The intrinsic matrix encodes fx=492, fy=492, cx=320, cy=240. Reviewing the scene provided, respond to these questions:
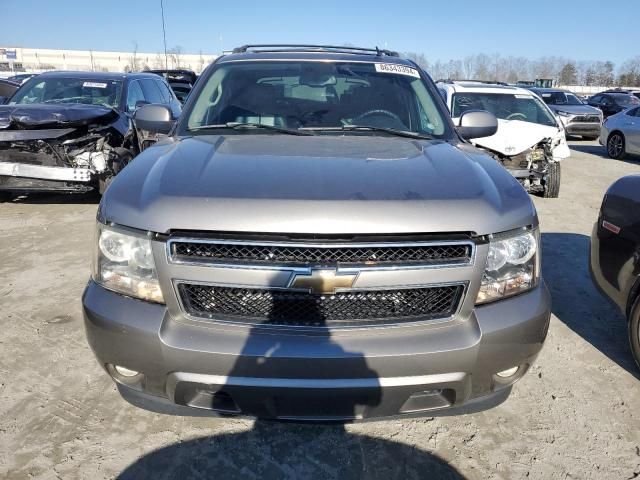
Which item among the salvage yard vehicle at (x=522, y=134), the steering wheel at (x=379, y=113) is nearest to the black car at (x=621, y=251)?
the steering wheel at (x=379, y=113)

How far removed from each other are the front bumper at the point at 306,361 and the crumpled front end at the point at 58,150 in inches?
192

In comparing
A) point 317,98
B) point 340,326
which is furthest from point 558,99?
point 340,326

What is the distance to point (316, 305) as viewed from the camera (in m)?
1.98

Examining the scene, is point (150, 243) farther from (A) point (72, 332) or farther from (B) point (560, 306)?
(B) point (560, 306)

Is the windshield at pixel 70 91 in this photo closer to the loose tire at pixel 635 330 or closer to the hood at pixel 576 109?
the loose tire at pixel 635 330

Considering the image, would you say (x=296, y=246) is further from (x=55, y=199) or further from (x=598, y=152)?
(x=598, y=152)

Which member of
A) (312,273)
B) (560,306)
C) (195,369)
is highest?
(312,273)

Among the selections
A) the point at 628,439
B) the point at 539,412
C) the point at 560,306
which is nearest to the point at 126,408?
the point at 539,412

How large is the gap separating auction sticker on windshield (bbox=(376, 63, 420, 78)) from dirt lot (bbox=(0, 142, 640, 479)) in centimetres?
217

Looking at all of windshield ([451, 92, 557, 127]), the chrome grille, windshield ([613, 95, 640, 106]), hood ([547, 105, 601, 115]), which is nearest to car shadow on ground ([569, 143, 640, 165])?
the chrome grille

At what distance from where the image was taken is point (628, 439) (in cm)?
252

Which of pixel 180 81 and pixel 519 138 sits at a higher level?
pixel 180 81

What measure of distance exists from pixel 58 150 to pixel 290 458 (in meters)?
5.63

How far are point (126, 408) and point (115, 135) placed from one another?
5020 millimetres
